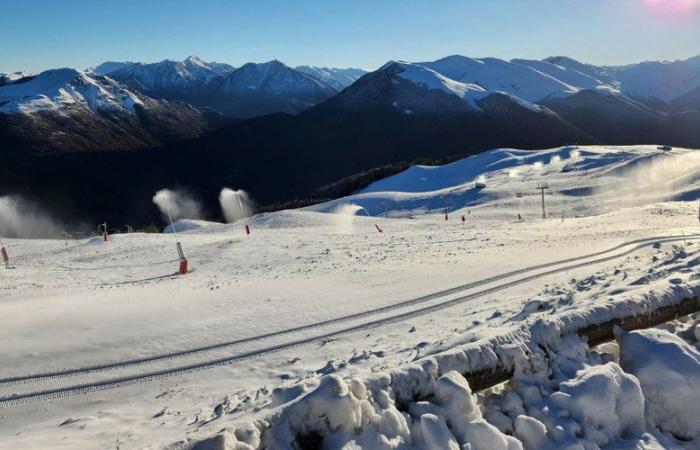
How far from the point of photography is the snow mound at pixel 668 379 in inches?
235

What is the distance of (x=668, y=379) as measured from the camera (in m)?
6.11

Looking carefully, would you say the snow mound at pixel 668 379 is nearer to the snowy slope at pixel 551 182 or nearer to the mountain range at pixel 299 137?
the snowy slope at pixel 551 182

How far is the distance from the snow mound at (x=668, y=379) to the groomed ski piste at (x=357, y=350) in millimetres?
20

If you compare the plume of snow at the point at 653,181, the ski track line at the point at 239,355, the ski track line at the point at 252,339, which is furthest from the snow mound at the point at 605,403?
the plume of snow at the point at 653,181

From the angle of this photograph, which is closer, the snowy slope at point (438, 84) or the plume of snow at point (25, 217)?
the plume of snow at point (25, 217)

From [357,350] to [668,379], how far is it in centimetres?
422

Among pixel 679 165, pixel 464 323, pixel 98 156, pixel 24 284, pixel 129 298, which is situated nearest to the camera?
pixel 464 323

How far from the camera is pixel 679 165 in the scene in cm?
5706

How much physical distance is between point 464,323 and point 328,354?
2.46 meters

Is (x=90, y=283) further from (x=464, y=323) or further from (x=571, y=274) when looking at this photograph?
(x=571, y=274)

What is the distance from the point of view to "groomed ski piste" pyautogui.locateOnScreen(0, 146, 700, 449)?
17.0 feet

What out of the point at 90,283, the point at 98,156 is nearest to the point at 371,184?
the point at 90,283

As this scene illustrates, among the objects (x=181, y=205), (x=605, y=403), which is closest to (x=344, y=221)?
(x=605, y=403)

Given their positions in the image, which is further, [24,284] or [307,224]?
[307,224]
